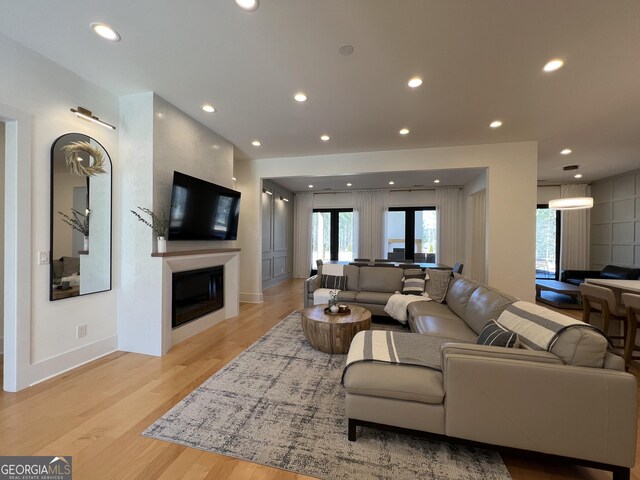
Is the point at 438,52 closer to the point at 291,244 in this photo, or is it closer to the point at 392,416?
the point at 392,416

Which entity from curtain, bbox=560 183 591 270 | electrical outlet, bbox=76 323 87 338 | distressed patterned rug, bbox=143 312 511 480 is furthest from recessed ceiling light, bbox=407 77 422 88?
curtain, bbox=560 183 591 270

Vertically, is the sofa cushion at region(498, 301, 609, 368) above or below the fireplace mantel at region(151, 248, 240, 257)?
below

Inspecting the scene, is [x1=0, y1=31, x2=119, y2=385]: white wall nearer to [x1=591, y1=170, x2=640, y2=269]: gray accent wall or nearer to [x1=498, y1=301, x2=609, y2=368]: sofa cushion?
[x1=498, y1=301, x2=609, y2=368]: sofa cushion

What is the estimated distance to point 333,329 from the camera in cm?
288

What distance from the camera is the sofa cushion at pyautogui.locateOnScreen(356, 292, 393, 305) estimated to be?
4062 millimetres

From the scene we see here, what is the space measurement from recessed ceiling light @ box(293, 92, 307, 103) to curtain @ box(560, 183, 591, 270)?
789 centimetres

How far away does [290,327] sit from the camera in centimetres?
389

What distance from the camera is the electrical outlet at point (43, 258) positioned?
2414mm

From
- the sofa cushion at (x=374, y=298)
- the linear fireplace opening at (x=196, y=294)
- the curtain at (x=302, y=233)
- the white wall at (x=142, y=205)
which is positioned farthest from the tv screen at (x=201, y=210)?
the curtain at (x=302, y=233)

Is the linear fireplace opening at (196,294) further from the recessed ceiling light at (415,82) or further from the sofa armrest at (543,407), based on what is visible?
the recessed ceiling light at (415,82)

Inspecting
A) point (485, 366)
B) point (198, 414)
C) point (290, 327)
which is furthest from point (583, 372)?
point (290, 327)

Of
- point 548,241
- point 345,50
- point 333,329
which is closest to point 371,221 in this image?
point 548,241

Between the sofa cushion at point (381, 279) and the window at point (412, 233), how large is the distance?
3361 mm

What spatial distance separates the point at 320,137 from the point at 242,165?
7.00 feet
